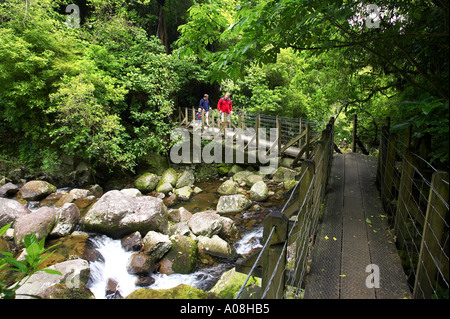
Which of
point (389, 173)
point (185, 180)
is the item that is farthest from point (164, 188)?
point (389, 173)

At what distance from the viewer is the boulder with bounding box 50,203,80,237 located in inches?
272

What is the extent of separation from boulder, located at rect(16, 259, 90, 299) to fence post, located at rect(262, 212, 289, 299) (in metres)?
4.60

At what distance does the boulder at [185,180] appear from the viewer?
11429mm

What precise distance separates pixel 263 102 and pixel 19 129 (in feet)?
34.9

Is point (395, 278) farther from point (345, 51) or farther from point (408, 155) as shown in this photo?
point (345, 51)

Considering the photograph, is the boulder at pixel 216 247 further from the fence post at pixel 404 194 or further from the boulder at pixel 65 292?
the fence post at pixel 404 194

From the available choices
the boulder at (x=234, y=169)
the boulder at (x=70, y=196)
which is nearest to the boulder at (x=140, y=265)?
the boulder at (x=70, y=196)

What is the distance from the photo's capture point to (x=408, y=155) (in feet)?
9.82

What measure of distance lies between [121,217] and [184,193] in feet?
11.8

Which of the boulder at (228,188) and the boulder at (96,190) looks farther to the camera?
the boulder at (228,188)

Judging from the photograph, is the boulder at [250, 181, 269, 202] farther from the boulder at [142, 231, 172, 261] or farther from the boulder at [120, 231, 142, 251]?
the boulder at [120, 231, 142, 251]

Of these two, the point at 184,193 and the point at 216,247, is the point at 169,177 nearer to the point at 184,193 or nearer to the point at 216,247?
the point at 184,193

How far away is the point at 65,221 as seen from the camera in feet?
23.3

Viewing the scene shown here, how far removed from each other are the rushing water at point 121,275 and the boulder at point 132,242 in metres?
0.11
